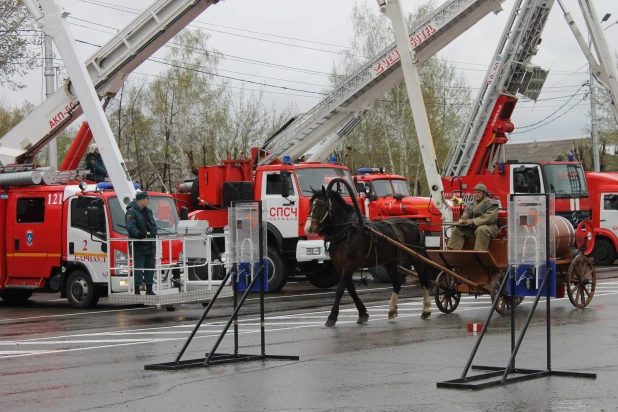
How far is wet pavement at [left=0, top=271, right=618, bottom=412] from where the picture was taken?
342 inches

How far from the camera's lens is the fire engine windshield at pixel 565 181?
2642 cm

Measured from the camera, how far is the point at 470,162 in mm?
29688

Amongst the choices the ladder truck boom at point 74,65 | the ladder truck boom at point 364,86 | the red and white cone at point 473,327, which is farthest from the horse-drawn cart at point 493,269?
the ladder truck boom at point 364,86

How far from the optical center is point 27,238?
20.4 m

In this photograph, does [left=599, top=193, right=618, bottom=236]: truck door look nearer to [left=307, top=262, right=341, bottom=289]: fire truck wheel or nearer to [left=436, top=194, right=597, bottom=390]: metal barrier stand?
[left=307, top=262, right=341, bottom=289]: fire truck wheel

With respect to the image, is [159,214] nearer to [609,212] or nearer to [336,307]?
[336,307]

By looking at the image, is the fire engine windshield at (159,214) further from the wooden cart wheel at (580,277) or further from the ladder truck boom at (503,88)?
the ladder truck boom at (503,88)

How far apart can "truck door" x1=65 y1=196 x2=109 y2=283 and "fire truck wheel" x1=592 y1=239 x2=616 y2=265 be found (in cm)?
1740

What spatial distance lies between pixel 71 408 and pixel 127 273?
33.2ft

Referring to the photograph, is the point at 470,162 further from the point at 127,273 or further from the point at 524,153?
the point at 524,153

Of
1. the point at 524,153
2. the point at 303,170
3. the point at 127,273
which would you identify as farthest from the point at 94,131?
the point at 524,153

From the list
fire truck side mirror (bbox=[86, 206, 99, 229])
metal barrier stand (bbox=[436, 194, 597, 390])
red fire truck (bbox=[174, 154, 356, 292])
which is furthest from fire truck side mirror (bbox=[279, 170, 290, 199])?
metal barrier stand (bbox=[436, 194, 597, 390])

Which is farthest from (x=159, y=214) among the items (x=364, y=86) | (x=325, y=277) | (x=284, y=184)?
(x=364, y=86)

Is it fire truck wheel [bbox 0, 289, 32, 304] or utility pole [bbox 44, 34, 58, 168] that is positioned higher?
utility pole [bbox 44, 34, 58, 168]
